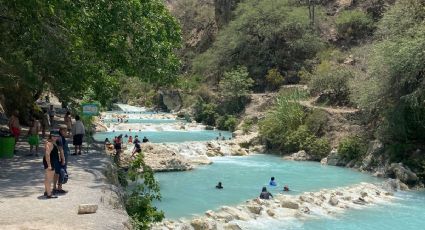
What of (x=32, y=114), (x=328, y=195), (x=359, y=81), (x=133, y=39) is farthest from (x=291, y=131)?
(x=133, y=39)

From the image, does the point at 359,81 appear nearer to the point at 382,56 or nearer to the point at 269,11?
the point at 382,56

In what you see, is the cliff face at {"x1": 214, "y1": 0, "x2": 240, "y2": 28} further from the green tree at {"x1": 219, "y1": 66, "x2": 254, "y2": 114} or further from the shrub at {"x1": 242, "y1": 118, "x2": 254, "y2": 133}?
the shrub at {"x1": 242, "y1": 118, "x2": 254, "y2": 133}

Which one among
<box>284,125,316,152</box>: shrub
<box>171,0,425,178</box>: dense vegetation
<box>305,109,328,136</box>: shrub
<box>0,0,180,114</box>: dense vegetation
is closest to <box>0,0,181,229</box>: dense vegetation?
<box>0,0,180,114</box>: dense vegetation

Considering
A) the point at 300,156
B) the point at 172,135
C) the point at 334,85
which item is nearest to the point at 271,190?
the point at 300,156

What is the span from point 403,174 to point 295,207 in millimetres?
8115

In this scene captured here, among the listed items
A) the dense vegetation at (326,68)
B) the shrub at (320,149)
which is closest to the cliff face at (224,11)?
the dense vegetation at (326,68)

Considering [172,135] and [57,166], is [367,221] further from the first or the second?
[172,135]

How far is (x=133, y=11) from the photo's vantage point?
1535cm

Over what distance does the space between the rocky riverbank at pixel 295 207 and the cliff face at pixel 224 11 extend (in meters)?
45.4

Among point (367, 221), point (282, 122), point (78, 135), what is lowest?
point (367, 221)

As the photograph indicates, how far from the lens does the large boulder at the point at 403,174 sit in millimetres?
22156

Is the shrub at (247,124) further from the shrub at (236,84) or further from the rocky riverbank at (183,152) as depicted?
the rocky riverbank at (183,152)

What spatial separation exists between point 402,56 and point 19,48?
17540 mm

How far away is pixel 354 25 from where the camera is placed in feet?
171
